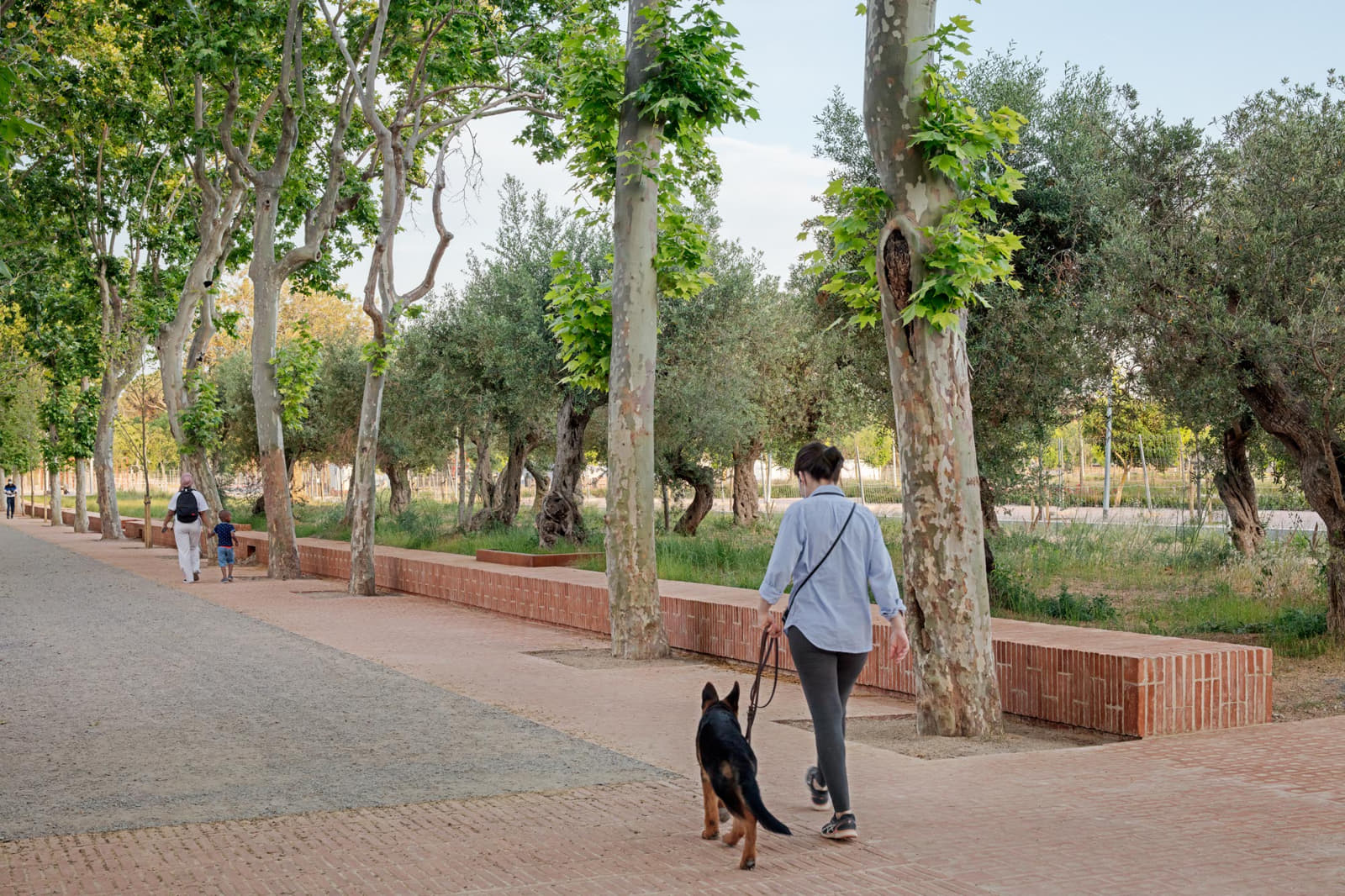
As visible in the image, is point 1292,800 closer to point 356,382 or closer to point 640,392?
point 640,392

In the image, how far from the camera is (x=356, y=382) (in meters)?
34.9

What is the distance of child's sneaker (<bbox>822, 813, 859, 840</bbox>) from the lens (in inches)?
221

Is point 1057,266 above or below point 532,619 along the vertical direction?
above

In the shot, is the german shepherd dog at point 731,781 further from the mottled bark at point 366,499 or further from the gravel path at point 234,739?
the mottled bark at point 366,499

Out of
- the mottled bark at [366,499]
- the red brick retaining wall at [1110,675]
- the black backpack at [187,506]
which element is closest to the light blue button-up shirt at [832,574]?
the red brick retaining wall at [1110,675]

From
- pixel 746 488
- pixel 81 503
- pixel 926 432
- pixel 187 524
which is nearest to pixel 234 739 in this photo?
pixel 926 432

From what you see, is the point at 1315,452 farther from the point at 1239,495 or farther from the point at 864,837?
the point at 864,837

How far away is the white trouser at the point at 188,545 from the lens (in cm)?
2184

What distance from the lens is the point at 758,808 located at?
5.17m

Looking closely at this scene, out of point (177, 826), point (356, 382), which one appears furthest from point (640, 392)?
point (356, 382)

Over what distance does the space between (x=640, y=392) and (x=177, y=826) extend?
22.8ft

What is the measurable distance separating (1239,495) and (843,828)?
13.6 meters

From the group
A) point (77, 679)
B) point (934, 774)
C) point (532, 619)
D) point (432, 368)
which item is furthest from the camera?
point (432, 368)

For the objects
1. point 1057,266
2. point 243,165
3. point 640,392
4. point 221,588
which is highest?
point 243,165
